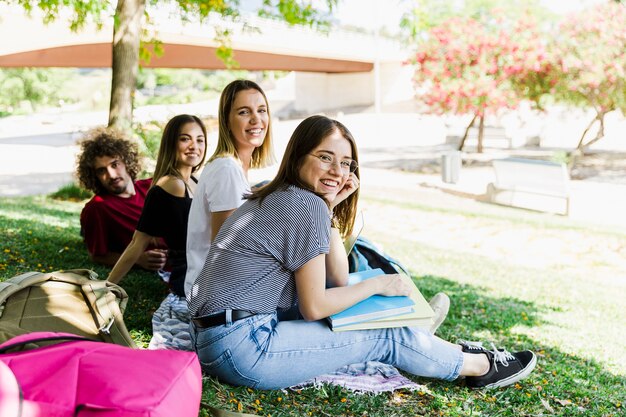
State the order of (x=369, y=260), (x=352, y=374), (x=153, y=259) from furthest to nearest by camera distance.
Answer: (x=153, y=259)
(x=369, y=260)
(x=352, y=374)

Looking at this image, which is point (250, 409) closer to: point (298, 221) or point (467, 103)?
point (298, 221)

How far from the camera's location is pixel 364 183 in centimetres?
1634

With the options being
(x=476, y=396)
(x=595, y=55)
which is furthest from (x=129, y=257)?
(x=595, y=55)

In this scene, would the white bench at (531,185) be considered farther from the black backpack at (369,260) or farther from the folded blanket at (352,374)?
the folded blanket at (352,374)

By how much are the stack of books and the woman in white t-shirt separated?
89 centimetres

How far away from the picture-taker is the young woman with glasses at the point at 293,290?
2.77 meters

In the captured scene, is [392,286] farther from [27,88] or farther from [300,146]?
[27,88]

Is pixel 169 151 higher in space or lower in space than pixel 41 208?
higher

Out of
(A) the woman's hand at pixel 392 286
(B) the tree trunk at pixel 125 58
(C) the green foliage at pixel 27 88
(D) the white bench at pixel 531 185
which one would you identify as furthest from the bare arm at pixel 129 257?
(C) the green foliage at pixel 27 88

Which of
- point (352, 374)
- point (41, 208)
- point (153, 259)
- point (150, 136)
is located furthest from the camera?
point (150, 136)

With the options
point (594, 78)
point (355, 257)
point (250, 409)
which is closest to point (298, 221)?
point (250, 409)

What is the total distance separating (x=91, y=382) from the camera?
1.94m

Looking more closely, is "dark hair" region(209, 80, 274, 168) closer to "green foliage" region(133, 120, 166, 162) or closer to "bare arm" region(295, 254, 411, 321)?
"bare arm" region(295, 254, 411, 321)

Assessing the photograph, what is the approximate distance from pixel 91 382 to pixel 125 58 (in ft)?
23.9
